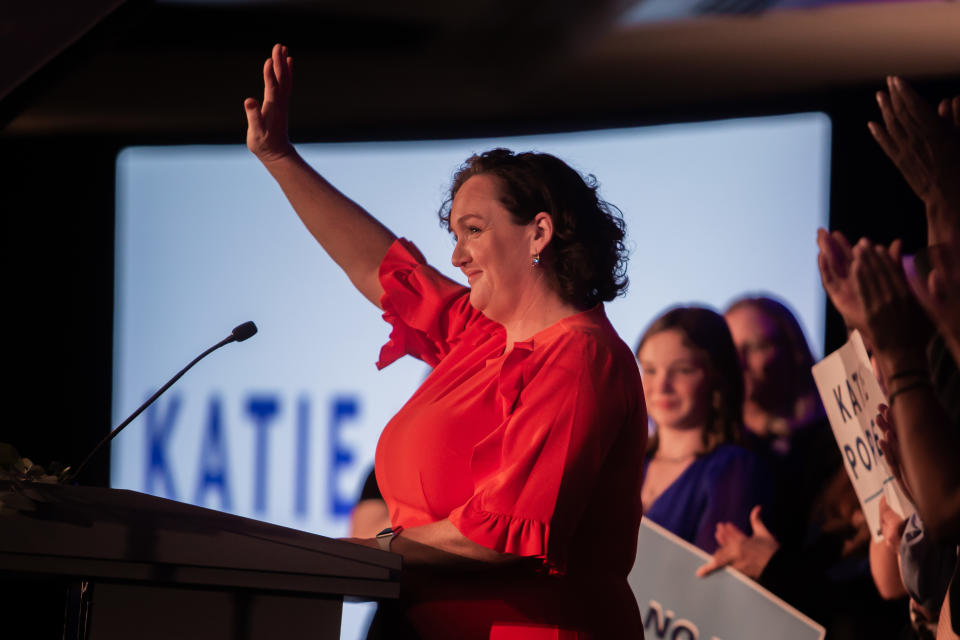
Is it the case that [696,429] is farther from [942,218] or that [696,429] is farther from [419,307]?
[942,218]

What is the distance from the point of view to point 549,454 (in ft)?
4.14

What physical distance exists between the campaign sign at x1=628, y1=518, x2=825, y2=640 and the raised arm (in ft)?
5.37

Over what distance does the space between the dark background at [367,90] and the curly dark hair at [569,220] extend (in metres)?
1.76

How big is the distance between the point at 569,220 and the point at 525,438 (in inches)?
14.3

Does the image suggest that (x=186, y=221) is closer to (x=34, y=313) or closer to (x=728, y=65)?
(x=34, y=313)

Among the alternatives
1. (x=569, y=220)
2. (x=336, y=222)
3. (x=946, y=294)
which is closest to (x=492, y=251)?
(x=569, y=220)

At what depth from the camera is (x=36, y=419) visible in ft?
11.8

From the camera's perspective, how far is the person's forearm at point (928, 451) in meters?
1.24

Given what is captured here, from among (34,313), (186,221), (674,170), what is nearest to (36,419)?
(34,313)

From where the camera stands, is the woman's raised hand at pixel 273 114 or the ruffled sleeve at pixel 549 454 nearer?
the ruffled sleeve at pixel 549 454

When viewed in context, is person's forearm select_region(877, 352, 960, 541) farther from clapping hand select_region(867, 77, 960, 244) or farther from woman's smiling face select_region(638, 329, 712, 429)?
woman's smiling face select_region(638, 329, 712, 429)

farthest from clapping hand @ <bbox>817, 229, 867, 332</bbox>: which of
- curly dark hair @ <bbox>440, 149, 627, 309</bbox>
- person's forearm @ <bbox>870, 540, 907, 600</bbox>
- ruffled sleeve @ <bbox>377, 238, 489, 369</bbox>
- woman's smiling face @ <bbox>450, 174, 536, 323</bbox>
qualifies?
person's forearm @ <bbox>870, 540, 907, 600</bbox>

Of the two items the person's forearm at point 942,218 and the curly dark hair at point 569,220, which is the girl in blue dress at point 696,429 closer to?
the curly dark hair at point 569,220

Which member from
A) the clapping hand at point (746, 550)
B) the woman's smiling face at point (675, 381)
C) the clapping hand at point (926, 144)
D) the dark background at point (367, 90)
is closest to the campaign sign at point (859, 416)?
the clapping hand at point (746, 550)
